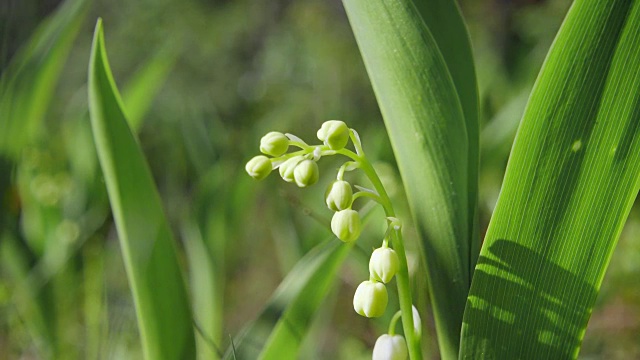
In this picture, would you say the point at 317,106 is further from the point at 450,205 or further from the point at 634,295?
the point at 450,205

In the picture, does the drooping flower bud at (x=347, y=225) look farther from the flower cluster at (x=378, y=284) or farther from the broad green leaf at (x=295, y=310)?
the broad green leaf at (x=295, y=310)

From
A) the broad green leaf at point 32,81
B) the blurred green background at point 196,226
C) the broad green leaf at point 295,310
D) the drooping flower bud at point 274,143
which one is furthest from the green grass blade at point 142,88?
the drooping flower bud at point 274,143

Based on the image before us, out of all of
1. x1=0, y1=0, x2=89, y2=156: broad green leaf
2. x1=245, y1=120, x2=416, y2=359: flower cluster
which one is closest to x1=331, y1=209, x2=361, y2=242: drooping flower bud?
x1=245, y1=120, x2=416, y2=359: flower cluster

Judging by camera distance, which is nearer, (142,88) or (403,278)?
(403,278)

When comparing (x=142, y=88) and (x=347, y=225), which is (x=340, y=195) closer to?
(x=347, y=225)

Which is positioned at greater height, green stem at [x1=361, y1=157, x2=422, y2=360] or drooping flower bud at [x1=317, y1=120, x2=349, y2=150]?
drooping flower bud at [x1=317, y1=120, x2=349, y2=150]

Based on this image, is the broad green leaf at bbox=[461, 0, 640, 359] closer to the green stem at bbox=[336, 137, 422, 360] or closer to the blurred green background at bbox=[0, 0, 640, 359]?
the green stem at bbox=[336, 137, 422, 360]

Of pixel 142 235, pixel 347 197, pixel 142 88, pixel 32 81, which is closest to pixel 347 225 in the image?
pixel 347 197
